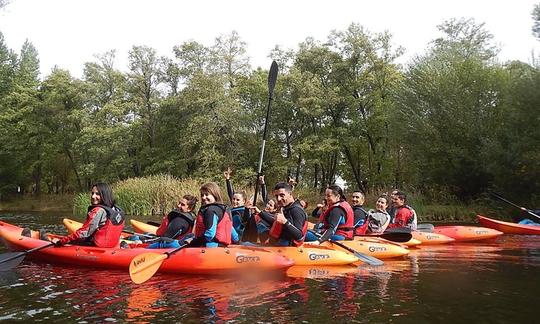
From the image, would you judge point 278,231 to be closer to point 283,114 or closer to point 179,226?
point 179,226

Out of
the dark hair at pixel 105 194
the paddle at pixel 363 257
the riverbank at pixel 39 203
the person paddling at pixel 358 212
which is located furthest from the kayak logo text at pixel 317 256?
the riverbank at pixel 39 203

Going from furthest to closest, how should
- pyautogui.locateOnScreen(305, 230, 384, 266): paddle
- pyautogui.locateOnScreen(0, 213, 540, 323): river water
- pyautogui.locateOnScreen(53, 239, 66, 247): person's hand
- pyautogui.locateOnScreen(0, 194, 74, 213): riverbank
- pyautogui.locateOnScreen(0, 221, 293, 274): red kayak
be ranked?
pyautogui.locateOnScreen(0, 194, 74, 213): riverbank
pyautogui.locateOnScreen(305, 230, 384, 266): paddle
pyautogui.locateOnScreen(53, 239, 66, 247): person's hand
pyautogui.locateOnScreen(0, 221, 293, 274): red kayak
pyautogui.locateOnScreen(0, 213, 540, 323): river water

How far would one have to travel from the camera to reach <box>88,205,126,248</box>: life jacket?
7297 millimetres

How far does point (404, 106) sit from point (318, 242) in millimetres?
16043

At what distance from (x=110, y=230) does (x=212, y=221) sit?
163cm

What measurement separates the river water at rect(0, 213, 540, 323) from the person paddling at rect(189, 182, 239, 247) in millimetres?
538

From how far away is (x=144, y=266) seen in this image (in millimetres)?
6098

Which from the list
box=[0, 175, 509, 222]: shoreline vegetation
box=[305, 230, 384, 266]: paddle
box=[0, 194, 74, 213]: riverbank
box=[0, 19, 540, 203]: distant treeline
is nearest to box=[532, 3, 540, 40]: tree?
box=[0, 19, 540, 203]: distant treeline

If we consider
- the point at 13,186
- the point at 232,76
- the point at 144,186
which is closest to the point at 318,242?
the point at 144,186

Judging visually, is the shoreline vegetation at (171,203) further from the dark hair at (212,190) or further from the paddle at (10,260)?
the dark hair at (212,190)

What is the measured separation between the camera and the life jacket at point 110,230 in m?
7.30

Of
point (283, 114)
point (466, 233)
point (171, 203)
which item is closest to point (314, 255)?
point (466, 233)

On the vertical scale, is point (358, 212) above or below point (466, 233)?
above

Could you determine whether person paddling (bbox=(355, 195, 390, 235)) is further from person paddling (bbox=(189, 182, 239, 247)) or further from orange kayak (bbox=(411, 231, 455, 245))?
person paddling (bbox=(189, 182, 239, 247))
